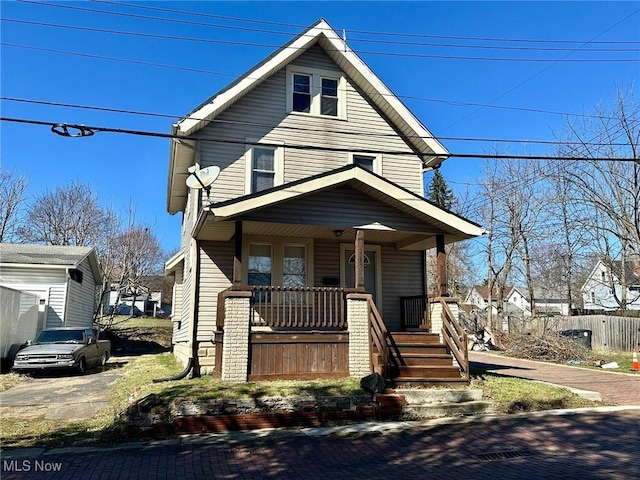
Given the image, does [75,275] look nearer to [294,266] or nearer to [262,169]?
[262,169]

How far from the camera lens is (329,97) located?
14.1 meters

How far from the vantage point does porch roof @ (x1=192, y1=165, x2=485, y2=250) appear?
1000 centimetres

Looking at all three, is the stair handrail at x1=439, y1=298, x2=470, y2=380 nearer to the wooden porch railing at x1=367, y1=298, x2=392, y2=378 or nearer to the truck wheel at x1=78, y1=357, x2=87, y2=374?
the wooden porch railing at x1=367, y1=298, x2=392, y2=378

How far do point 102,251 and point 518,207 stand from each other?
89.2ft

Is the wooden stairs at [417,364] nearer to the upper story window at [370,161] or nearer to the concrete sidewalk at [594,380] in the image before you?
the concrete sidewalk at [594,380]

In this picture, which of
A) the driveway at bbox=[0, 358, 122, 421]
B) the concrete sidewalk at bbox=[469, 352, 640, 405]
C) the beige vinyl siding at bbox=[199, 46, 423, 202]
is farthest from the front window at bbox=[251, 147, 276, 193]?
the concrete sidewalk at bbox=[469, 352, 640, 405]

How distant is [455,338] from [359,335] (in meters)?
2.05

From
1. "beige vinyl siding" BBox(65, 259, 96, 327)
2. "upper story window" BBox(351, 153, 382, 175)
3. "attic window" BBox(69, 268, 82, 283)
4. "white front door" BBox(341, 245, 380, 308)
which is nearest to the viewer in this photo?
"white front door" BBox(341, 245, 380, 308)

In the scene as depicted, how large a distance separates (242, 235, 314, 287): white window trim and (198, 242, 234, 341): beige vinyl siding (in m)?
0.39

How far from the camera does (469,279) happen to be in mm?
44375

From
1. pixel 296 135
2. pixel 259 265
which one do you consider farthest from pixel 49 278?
pixel 296 135

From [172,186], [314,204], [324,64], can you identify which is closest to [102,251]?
[172,186]

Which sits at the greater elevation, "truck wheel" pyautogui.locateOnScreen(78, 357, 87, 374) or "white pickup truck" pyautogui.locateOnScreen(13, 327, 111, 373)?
"white pickup truck" pyautogui.locateOnScreen(13, 327, 111, 373)

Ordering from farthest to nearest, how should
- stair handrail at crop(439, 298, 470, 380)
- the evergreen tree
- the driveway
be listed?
the evergreen tree < stair handrail at crop(439, 298, 470, 380) < the driveway
